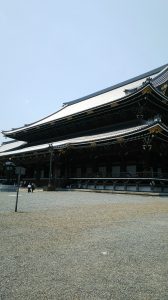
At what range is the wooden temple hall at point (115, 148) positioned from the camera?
2648 centimetres

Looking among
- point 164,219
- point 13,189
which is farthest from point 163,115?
point 164,219

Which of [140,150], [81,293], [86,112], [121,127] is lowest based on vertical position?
[81,293]

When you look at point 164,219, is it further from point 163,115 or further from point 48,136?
point 48,136

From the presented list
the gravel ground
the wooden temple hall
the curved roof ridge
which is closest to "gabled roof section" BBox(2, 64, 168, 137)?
the curved roof ridge

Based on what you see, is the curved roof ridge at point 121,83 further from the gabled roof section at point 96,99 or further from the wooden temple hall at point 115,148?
the wooden temple hall at point 115,148

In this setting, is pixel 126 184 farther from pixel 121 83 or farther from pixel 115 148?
pixel 121 83

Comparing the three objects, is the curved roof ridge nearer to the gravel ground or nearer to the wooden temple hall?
the wooden temple hall

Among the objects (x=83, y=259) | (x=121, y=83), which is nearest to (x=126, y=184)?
(x=83, y=259)

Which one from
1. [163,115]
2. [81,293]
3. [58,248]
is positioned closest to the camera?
[81,293]

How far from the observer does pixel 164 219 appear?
1144 cm

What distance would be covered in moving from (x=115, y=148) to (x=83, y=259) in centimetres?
2387

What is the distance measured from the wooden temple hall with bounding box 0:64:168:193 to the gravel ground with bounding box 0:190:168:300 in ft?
54.2

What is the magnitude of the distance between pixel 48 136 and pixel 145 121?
18.1 m

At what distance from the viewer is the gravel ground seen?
15.4 feet
